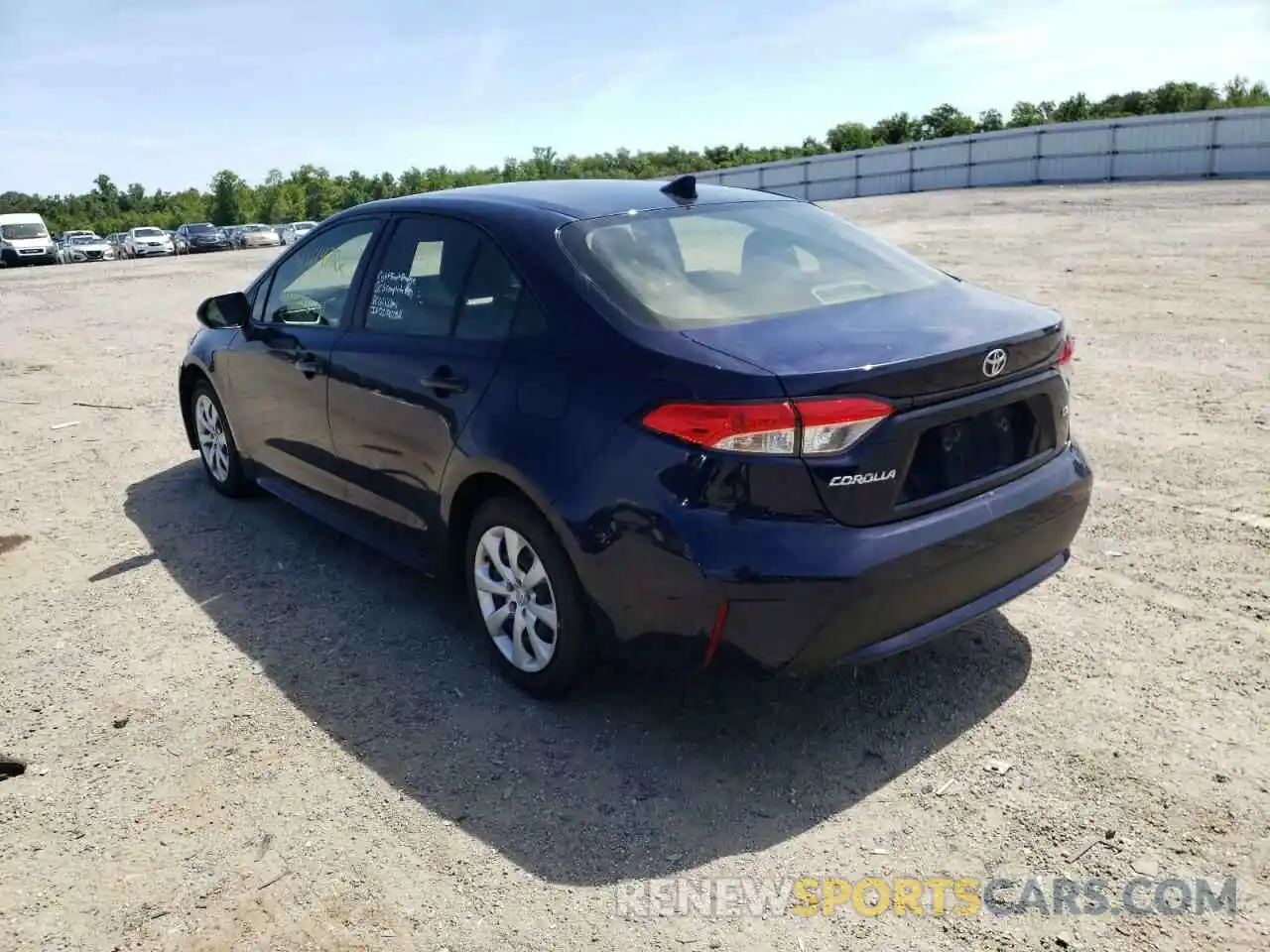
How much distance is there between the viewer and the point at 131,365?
11.0 m

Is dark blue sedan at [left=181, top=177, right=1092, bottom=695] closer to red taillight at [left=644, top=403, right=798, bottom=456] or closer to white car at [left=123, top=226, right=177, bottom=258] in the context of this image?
red taillight at [left=644, top=403, right=798, bottom=456]

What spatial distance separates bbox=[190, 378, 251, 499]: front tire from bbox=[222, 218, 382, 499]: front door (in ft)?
1.14

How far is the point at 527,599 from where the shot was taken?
11.9 ft

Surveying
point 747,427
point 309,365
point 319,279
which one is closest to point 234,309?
point 319,279

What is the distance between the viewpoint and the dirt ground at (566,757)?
107 inches

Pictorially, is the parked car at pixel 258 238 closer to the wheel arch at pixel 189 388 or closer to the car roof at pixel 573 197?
the wheel arch at pixel 189 388

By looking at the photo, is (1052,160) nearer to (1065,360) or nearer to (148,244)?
(1065,360)

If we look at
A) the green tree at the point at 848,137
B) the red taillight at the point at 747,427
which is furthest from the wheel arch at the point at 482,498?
Answer: the green tree at the point at 848,137

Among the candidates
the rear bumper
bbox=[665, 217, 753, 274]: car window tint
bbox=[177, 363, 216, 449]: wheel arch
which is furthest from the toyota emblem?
bbox=[177, 363, 216, 449]: wheel arch

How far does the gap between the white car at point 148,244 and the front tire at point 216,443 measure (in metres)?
47.9

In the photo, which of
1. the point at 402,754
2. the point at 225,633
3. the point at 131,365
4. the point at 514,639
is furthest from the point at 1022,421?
the point at 131,365

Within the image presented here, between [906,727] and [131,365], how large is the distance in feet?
33.1

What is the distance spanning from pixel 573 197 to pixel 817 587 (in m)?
1.98

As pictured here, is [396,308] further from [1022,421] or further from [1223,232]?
→ [1223,232]
